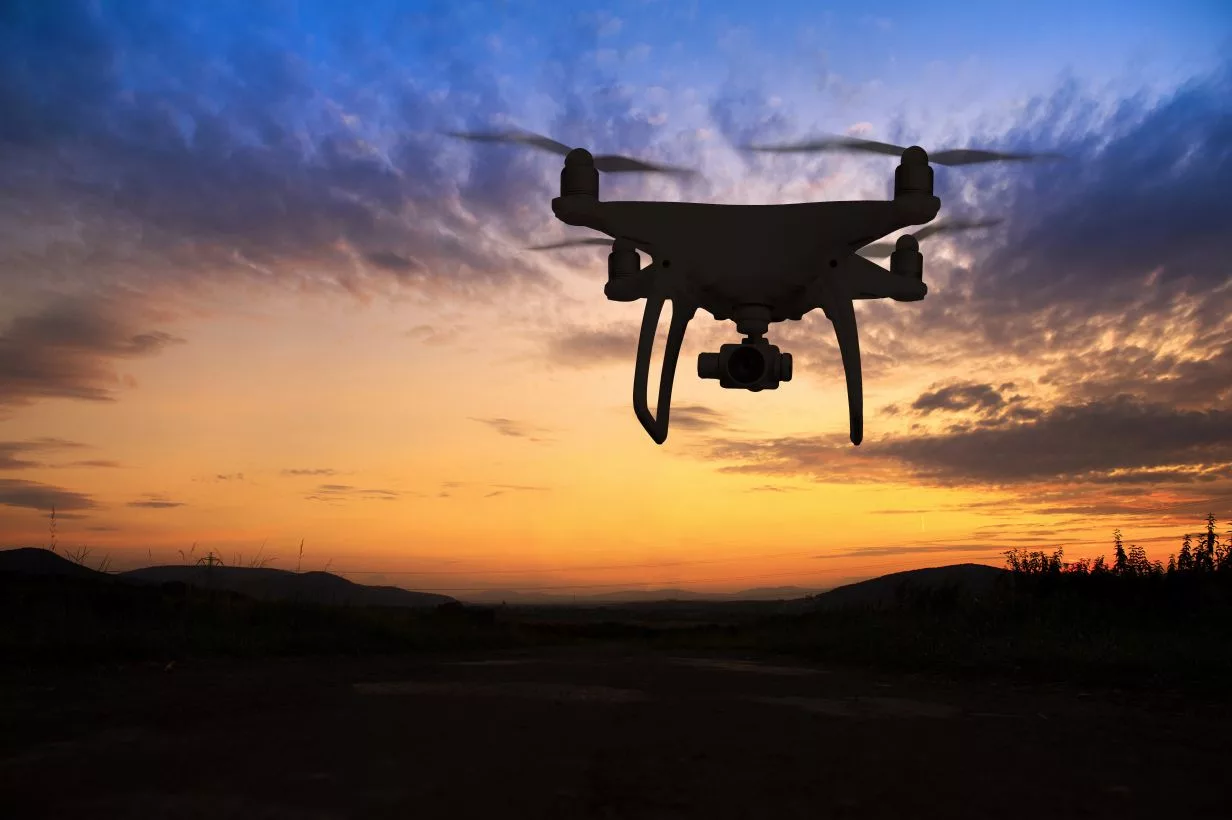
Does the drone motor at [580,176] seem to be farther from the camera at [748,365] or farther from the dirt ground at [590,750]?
the dirt ground at [590,750]

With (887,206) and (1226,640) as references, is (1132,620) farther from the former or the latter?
(887,206)

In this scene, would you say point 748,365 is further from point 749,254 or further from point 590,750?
point 590,750

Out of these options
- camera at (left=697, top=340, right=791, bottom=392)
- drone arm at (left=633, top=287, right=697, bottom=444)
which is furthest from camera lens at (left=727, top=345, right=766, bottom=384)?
drone arm at (left=633, top=287, right=697, bottom=444)

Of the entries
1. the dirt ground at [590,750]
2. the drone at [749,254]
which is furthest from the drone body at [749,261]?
the dirt ground at [590,750]

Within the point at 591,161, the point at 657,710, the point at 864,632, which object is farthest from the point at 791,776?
the point at 864,632

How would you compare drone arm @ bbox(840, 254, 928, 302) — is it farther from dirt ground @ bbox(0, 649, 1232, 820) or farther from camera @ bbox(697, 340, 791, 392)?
dirt ground @ bbox(0, 649, 1232, 820)
